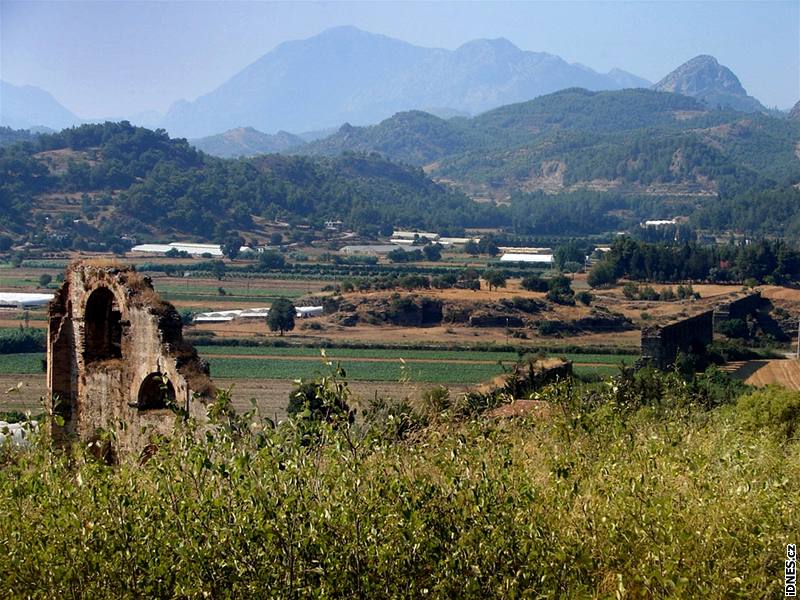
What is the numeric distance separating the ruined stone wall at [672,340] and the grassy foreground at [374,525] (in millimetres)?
36140

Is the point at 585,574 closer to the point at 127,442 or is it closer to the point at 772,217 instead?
the point at 127,442

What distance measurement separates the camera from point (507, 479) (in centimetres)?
969

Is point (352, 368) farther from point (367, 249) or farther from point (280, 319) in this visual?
point (367, 249)

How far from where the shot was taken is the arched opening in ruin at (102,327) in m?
19.7

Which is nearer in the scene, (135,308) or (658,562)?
(658,562)

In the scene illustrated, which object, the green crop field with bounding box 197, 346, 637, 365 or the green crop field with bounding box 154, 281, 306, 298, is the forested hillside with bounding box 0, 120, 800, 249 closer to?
the green crop field with bounding box 154, 281, 306, 298

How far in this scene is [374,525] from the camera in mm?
9219

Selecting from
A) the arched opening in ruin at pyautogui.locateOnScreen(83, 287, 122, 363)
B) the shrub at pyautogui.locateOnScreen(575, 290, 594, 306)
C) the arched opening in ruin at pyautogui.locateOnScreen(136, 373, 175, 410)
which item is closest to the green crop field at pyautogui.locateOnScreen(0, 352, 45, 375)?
the arched opening in ruin at pyautogui.locateOnScreen(83, 287, 122, 363)

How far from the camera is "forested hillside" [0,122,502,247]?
452 ft

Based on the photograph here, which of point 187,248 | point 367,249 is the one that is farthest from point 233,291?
point 367,249

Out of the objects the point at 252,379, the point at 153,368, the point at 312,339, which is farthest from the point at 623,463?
the point at 312,339

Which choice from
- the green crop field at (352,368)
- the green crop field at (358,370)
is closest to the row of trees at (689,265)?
the green crop field at (352,368)

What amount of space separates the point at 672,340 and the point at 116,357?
3543 centimetres

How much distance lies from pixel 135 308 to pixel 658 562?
11.2m
